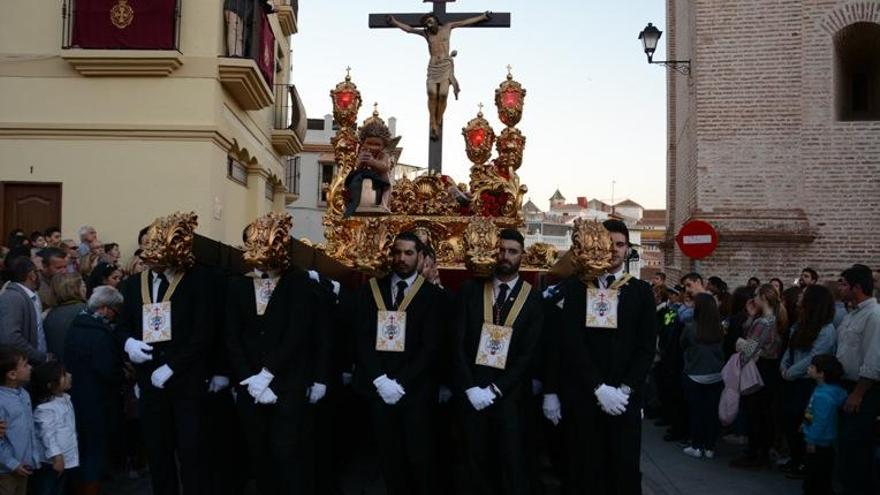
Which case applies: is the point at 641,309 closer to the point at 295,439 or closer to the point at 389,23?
the point at 295,439

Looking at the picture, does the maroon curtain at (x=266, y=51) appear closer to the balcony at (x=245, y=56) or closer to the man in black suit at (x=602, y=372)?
the balcony at (x=245, y=56)

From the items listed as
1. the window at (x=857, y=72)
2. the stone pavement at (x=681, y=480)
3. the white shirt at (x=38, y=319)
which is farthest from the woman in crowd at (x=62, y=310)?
the window at (x=857, y=72)

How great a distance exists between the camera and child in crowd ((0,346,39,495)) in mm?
5082

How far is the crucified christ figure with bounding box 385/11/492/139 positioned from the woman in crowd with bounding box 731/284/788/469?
419 centimetres

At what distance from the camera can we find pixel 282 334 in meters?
5.70

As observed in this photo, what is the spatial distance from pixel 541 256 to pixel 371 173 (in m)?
1.97

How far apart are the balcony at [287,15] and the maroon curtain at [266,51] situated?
6.78 ft

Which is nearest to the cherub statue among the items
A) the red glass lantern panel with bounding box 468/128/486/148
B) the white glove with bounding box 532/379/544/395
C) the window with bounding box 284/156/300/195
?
the red glass lantern panel with bounding box 468/128/486/148

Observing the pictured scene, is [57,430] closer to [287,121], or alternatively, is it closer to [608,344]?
[608,344]

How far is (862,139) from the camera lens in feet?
44.9

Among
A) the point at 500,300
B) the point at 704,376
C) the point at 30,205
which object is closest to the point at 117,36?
the point at 30,205

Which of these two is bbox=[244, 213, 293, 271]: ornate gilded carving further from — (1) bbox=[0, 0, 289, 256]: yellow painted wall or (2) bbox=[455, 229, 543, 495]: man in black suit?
(1) bbox=[0, 0, 289, 256]: yellow painted wall

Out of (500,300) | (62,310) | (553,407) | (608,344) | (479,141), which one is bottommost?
(553,407)

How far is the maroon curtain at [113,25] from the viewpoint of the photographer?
43.2 feet
